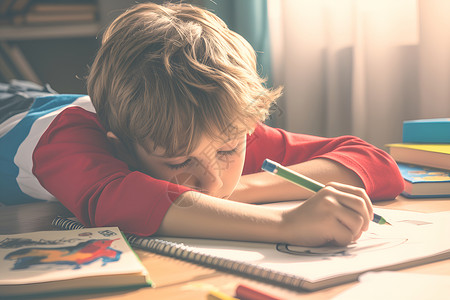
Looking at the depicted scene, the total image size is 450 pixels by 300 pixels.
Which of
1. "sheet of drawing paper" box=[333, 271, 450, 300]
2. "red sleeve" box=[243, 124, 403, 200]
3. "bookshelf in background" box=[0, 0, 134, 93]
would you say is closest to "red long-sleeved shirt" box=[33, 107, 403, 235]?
"red sleeve" box=[243, 124, 403, 200]

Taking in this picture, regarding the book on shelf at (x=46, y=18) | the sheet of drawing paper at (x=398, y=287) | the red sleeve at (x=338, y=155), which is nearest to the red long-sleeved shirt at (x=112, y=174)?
the red sleeve at (x=338, y=155)

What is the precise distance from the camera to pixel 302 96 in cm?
146

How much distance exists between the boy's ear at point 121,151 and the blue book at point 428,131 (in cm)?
49

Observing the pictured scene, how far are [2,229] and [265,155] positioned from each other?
0.47 m

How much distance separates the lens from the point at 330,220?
465 millimetres

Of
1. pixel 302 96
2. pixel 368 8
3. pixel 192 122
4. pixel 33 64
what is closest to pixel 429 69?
pixel 368 8

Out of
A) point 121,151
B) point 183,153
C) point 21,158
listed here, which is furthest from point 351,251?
point 21,158

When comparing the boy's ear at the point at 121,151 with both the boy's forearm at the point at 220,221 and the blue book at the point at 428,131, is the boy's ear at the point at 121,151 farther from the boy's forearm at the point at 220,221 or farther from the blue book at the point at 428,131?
A: the blue book at the point at 428,131

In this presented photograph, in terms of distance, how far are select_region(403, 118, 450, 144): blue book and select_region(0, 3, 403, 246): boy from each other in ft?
0.40

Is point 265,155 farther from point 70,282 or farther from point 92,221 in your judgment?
point 70,282

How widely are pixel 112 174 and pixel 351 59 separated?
917 millimetres

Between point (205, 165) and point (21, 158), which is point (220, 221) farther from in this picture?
point (21, 158)

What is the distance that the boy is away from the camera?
1.64ft

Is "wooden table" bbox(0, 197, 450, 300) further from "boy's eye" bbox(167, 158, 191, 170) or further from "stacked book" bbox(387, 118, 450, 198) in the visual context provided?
"stacked book" bbox(387, 118, 450, 198)
